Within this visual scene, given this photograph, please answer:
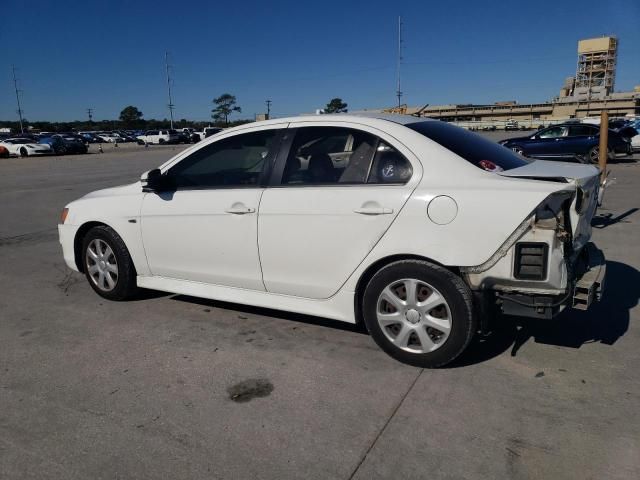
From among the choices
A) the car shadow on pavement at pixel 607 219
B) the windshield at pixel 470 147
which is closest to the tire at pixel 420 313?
the windshield at pixel 470 147

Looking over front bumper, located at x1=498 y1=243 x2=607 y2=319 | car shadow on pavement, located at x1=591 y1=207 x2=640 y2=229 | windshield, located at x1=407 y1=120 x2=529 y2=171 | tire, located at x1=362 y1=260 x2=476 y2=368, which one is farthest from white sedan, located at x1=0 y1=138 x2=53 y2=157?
front bumper, located at x1=498 y1=243 x2=607 y2=319

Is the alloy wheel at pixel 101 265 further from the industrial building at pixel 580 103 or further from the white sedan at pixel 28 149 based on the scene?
the industrial building at pixel 580 103

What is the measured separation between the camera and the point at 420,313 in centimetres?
339

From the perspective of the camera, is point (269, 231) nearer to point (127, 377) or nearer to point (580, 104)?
point (127, 377)

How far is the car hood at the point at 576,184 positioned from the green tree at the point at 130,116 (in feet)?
430

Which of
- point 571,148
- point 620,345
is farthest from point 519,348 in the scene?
point 571,148

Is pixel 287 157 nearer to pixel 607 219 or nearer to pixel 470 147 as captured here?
pixel 470 147

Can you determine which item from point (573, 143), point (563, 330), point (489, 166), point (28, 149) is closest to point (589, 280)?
point (563, 330)

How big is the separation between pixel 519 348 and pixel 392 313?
40.8 inches

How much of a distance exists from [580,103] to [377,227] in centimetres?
10689

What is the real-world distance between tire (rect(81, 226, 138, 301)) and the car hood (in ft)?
10.8

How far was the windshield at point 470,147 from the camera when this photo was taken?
11.6ft

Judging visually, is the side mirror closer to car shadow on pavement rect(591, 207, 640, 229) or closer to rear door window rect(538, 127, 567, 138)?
car shadow on pavement rect(591, 207, 640, 229)

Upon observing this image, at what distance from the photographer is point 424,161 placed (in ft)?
11.3
